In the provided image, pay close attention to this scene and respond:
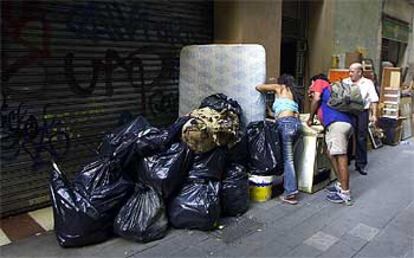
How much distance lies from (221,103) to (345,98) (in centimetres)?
145

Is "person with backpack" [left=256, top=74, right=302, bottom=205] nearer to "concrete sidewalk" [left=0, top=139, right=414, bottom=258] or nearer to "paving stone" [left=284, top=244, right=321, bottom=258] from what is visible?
"concrete sidewalk" [left=0, top=139, right=414, bottom=258]

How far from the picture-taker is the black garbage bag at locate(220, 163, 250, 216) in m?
4.18

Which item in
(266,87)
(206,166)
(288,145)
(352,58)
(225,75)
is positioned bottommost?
(206,166)

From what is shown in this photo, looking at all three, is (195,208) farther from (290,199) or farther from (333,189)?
(333,189)

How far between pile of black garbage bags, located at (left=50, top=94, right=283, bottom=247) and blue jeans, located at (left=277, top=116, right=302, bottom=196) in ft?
1.91

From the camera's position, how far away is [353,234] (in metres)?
3.96

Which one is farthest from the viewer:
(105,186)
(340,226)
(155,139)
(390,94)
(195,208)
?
(390,94)

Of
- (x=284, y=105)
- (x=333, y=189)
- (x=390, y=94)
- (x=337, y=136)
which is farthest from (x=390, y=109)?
(x=284, y=105)

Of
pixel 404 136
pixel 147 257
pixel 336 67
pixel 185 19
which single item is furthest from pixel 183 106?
pixel 404 136

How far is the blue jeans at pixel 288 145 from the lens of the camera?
4668 millimetres

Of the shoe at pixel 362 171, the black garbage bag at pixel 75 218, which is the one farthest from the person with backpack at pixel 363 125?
the black garbage bag at pixel 75 218

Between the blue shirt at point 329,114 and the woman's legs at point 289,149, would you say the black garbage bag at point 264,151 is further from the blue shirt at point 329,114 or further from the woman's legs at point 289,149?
the blue shirt at point 329,114

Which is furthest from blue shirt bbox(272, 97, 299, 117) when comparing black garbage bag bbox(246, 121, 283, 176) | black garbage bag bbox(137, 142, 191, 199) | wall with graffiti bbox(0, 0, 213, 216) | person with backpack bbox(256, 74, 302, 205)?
wall with graffiti bbox(0, 0, 213, 216)

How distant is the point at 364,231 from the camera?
13.3ft
